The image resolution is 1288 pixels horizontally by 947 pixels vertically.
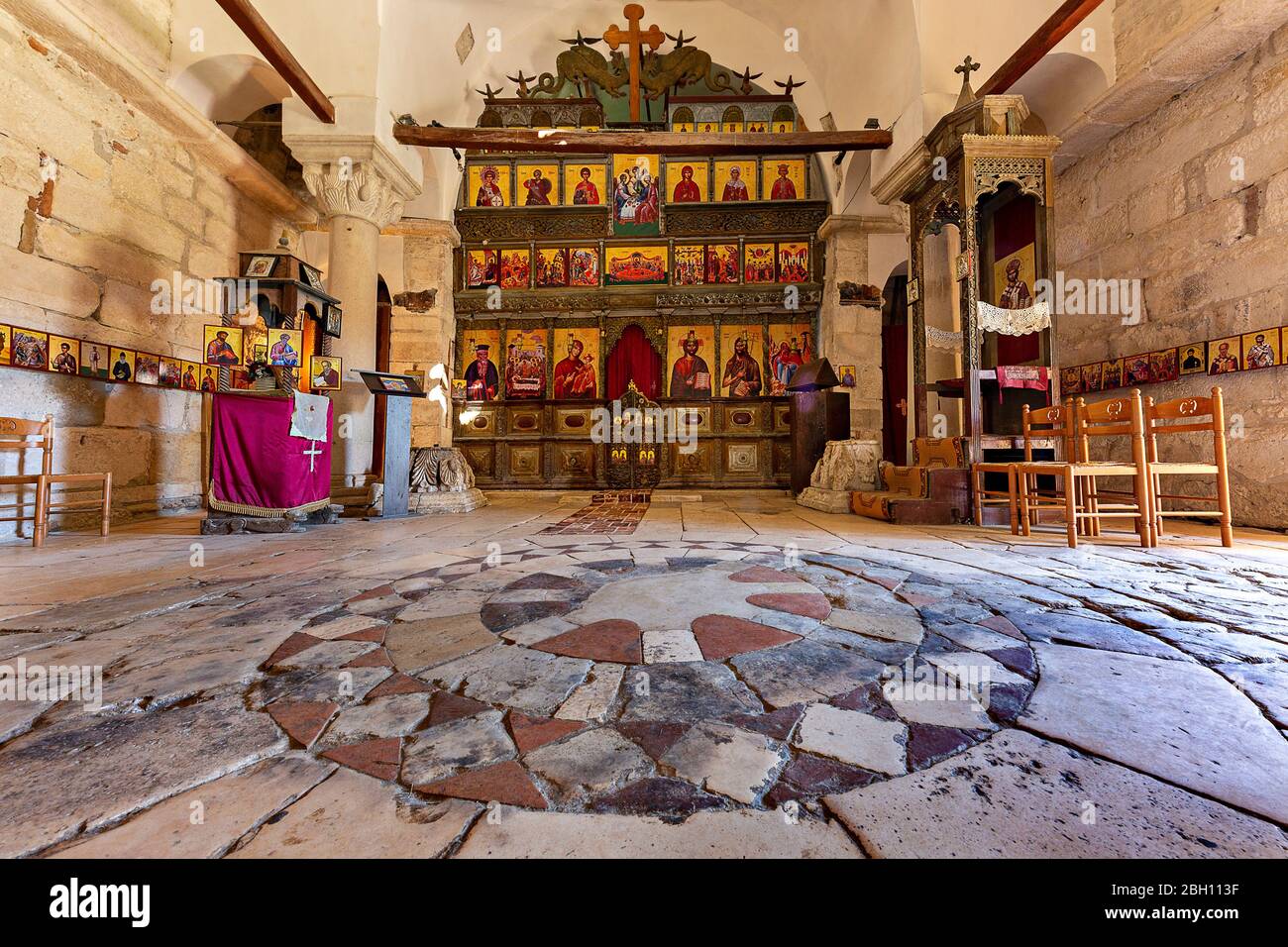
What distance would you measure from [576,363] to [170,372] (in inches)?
250

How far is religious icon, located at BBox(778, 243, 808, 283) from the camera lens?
33.5 feet

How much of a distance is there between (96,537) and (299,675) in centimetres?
428

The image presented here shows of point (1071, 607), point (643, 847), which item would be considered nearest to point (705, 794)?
point (643, 847)

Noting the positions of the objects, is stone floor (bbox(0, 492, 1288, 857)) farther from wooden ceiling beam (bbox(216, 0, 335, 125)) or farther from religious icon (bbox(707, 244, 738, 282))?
religious icon (bbox(707, 244, 738, 282))

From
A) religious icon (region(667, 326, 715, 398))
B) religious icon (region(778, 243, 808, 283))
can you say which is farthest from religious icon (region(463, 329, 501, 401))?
religious icon (region(778, 243, 808, 283))

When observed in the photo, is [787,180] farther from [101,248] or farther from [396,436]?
[101,248]

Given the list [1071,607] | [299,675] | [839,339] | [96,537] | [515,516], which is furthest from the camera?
[839,339]

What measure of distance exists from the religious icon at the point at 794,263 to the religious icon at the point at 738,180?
135 centimetres

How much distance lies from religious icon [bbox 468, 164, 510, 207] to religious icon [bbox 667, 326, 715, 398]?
4.48 meters

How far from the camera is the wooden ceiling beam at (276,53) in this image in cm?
436

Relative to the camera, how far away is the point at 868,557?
10.0 feet

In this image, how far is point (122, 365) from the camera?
193 inches

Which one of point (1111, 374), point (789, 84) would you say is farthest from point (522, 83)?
point (1111, 374)

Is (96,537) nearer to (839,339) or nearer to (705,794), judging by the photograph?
(705,794)
